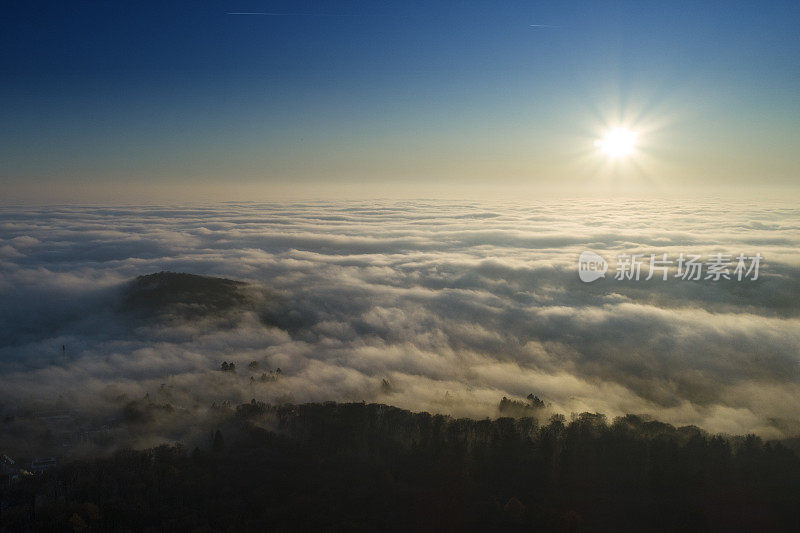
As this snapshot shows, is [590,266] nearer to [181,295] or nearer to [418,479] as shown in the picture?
[418,479]

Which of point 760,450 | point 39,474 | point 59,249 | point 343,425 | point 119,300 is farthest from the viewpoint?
point 59,249

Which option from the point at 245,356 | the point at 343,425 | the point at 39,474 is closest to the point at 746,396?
the point at 343,425

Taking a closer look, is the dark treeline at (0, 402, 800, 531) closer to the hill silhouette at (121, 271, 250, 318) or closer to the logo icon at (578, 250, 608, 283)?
the logo icon at (578, 250, 608, 283)

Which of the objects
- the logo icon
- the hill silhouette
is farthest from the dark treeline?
the hill silhouette

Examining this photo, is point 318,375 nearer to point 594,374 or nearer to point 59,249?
point 594,374

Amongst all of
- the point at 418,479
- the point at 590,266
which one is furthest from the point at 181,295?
the point at 590,266
